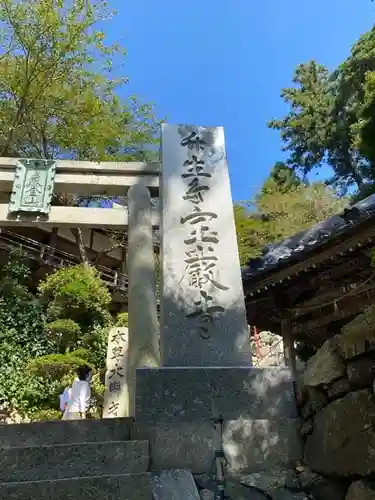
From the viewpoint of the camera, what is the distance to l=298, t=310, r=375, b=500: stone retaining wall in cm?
239

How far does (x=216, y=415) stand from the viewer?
130 inches

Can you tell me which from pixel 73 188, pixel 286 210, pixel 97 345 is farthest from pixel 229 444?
pixel 286 210

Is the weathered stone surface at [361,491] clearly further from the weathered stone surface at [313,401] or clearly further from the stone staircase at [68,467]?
the stone staircase at [68,467]

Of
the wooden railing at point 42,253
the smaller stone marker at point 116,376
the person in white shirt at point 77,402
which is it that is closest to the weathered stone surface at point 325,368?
the person in white shirt at point 77,402

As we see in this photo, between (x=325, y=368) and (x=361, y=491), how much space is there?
707 mm

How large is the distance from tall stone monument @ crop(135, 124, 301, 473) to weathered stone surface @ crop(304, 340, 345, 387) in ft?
1.62

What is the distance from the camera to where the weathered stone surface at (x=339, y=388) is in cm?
265

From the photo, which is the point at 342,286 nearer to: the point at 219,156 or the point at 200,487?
the point at 219,156

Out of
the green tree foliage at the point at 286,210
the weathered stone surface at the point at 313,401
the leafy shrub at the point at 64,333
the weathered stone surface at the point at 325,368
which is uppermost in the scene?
the green tree foliage at the point at 286,210

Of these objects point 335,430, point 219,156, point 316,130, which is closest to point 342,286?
point 219,156

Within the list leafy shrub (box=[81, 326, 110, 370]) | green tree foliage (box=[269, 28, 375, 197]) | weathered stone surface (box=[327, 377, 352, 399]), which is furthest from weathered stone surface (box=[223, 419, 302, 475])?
green tree foliage (box=[269, 28, 375, 197])

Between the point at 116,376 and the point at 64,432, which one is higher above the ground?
the point at 116,376

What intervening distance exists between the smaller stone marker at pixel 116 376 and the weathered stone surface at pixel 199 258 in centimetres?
579

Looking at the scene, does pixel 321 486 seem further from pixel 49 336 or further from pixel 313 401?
pixel 49 336
